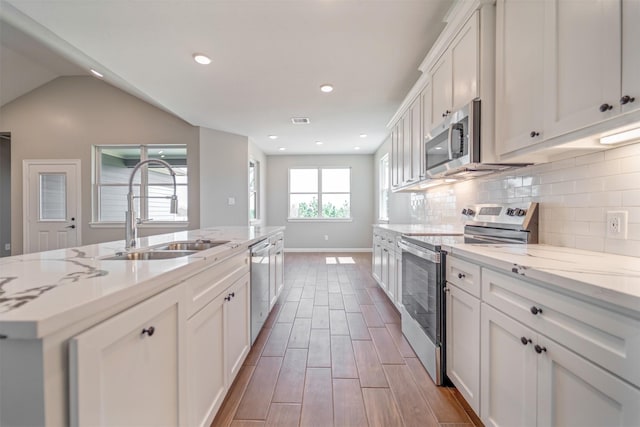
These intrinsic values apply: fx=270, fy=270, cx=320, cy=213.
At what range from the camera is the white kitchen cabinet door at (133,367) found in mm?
612

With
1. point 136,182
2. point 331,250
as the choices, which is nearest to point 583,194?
point 331,250

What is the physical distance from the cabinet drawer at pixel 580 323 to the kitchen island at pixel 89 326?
1298 mm

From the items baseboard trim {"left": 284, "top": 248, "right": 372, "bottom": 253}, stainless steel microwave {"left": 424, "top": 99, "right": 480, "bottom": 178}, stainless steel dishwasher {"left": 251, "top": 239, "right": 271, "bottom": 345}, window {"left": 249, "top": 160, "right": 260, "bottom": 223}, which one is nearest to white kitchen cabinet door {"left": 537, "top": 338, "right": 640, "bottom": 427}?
stainless steel microwave {"left": 424, "top": 99, "right": 480, "bottom": 178}

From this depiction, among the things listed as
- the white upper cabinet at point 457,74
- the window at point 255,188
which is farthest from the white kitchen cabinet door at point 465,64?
the window at point 255,188

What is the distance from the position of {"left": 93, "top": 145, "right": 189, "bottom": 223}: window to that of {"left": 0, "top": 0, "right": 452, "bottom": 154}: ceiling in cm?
125

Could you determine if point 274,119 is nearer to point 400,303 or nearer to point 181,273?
point 400,303

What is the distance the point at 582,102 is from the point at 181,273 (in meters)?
1.72

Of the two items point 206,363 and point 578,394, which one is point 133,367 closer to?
point 206,363

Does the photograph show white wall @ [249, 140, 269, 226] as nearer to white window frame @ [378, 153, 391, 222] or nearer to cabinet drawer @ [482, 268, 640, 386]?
white window frame @ [378, 153, 391, 222]

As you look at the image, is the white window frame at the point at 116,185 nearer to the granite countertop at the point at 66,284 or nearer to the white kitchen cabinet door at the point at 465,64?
the granite countertop at the point at 66,284

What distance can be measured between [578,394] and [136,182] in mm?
6410

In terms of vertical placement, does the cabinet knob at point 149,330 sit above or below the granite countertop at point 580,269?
below

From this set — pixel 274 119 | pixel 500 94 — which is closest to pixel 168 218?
pixel 274 119

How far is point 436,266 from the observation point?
67.0 inches
